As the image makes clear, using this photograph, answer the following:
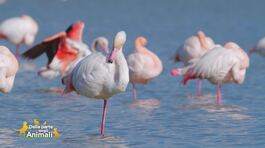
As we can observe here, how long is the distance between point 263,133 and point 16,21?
30.4 ft

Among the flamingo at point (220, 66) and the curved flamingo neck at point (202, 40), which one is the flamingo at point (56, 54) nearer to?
the curved flamingo neck at point (202, 40)

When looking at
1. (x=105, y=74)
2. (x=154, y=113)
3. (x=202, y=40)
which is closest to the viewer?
(x=105, y=74)

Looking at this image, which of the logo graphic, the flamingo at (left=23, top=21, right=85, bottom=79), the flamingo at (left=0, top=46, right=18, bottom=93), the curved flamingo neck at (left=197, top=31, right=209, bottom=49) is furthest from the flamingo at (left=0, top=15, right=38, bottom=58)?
the logo graphic

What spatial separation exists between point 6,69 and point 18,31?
26.3 ft

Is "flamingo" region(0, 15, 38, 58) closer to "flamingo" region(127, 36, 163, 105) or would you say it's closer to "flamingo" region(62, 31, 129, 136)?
"flamingo" region(127, 36, 163, 105)

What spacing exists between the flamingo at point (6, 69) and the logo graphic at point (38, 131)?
0.38m

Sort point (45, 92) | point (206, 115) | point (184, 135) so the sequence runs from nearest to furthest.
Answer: point (184, 135), point (206, 115), point (45, 92)

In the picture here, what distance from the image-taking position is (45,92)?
410 inches

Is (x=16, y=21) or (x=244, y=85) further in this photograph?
(x=16, y=21)

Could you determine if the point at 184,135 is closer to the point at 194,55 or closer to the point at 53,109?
the point at 53,109

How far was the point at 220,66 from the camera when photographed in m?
9.54

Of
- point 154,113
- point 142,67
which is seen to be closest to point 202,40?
point 142,67

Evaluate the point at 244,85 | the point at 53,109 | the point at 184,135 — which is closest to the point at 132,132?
the point at 184,135

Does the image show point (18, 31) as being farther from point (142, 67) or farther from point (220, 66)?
point (220, 66)
